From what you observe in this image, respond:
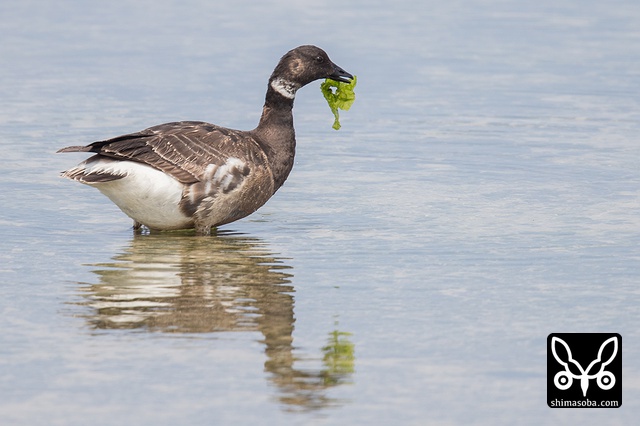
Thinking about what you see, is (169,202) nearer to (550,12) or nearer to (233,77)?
(233,77)

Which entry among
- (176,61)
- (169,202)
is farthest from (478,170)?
(176,61)

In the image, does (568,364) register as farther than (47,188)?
No

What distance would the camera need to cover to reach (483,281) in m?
10.1

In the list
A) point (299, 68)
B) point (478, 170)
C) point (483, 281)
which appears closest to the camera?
point (483, 281)

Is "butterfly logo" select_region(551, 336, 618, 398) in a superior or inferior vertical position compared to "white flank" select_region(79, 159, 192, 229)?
inferior

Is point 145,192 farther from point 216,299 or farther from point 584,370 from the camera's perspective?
point 584,370

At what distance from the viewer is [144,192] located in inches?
454

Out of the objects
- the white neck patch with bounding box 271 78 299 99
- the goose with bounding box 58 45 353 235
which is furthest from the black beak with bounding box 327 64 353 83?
the goose with bounding box 58 45 353 235

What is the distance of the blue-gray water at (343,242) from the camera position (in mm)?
7656

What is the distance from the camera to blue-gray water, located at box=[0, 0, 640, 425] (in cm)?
766

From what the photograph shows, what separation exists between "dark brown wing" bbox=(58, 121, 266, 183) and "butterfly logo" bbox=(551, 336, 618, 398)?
436cm

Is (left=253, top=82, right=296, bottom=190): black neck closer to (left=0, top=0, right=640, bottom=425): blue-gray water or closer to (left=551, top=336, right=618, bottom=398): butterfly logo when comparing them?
(left=0, top=0, right=640, bottom=425): blue-gray water

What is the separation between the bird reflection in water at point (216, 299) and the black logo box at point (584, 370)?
1255 millimetres

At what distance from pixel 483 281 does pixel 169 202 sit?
3153 mm
